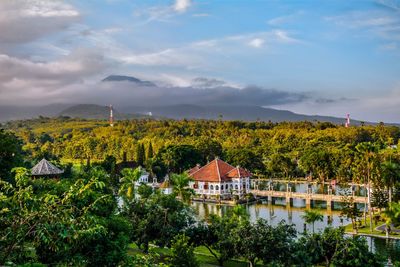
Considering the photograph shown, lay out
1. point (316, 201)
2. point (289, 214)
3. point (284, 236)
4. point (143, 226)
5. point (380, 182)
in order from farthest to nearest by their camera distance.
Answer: point (316, 201) < point (289, 214) < point (380, 182) < point (143, 226) < point (284, 236)

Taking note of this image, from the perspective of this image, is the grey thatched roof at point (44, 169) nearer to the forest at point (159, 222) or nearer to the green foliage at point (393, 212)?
the forest at point (159, 222)

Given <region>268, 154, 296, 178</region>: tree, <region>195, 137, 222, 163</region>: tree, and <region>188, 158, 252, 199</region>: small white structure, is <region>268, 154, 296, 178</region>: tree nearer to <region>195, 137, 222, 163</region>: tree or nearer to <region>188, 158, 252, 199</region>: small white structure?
<region>188, 158, 252, 199</region>: small white structure

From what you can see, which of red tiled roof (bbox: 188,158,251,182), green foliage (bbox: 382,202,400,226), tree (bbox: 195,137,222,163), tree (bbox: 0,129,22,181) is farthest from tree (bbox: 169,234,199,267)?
tree (bbox: 195,137,222,163)

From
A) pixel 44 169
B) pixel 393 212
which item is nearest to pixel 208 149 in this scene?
pixel 44 169

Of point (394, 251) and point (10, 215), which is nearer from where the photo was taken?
point (10, 215)

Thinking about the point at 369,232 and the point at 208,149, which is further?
the point at 208,149

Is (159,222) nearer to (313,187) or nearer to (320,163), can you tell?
(320,163)

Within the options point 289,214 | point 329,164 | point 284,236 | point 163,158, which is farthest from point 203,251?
point 163,158

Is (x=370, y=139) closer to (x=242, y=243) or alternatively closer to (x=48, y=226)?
(x=242, y=243)
